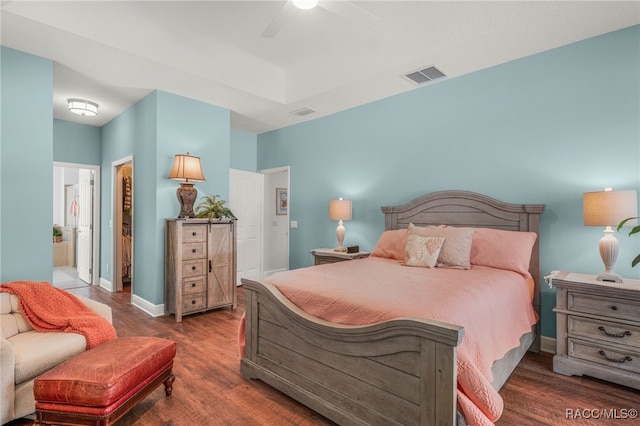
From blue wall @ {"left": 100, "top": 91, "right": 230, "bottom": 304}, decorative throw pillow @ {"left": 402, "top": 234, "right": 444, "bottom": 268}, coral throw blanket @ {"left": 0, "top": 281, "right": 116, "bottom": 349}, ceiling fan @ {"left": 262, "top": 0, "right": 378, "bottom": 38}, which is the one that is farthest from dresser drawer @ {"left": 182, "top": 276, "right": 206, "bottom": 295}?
ceiling fan @ {"left": 262, "top": 0, "right": 378, "bottom": 38}

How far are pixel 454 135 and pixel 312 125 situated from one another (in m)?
2.25

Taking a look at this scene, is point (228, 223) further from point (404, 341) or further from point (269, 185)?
point (404, 341)

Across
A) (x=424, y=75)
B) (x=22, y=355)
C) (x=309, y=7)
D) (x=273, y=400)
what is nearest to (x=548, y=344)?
(x=273, y=400)

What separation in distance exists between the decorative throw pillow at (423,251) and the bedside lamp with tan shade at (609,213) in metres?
1.09

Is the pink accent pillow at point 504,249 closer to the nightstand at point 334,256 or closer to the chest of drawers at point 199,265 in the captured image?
the nightstand at point 334,256

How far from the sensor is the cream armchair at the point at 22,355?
1751mm

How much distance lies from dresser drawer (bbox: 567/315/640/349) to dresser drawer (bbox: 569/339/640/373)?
0.06m

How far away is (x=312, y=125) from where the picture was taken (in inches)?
201

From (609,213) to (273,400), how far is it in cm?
268

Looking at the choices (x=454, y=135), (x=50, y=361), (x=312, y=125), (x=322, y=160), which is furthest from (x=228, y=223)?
(x=454, y=135)

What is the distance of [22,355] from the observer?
184 centimetres

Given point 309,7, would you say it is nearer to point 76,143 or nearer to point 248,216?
A: point 248,216
